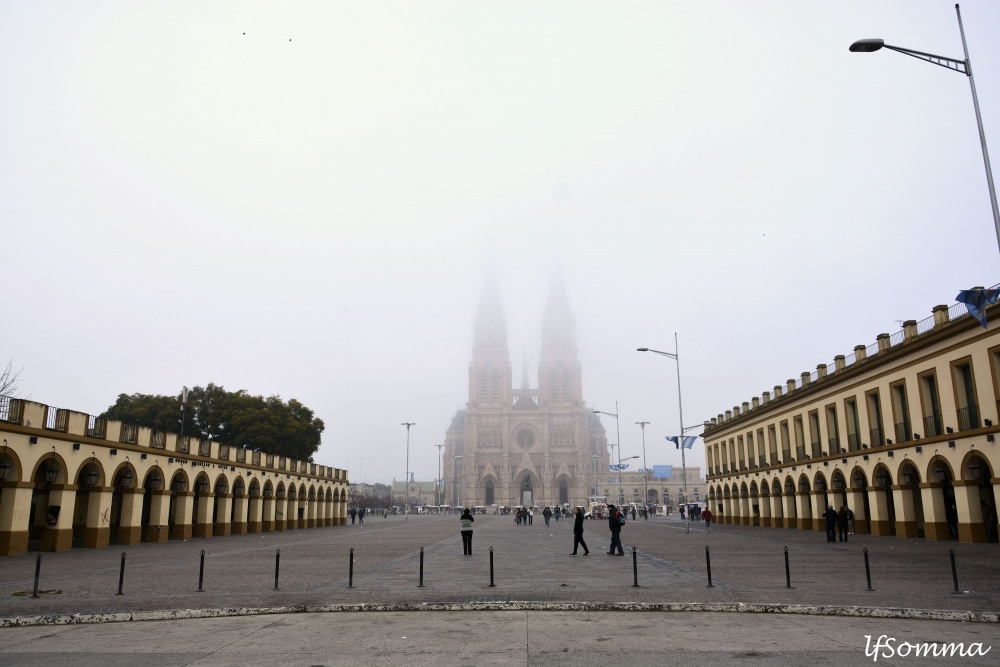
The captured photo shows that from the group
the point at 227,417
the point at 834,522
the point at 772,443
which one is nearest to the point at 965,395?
the point at 834,522

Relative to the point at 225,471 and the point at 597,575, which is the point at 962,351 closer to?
the point at 597,575

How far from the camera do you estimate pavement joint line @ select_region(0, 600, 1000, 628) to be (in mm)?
11148

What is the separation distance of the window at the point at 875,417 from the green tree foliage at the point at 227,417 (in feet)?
148

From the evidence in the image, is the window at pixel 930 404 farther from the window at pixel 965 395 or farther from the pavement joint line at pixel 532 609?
the pavement joint line at pixel 532 609

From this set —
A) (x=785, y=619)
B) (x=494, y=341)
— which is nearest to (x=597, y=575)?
(x=785, y=619)

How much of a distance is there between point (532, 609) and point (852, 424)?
1200 inches

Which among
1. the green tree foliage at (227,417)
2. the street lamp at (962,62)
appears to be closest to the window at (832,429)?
the street lamp at (962,62)

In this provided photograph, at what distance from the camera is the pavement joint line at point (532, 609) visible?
1115cm

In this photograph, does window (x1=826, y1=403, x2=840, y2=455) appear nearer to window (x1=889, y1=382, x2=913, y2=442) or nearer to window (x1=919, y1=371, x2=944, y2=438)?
window (x1=889, y1=382, x2=913, y2=442)

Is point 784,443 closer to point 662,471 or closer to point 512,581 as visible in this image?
point 512,581

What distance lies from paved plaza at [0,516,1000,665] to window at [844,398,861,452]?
16.3 metres

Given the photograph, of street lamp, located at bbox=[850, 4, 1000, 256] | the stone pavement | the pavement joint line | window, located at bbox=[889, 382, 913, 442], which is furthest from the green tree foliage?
street lamp, located at bbox=[850, 4, 1000, 256]

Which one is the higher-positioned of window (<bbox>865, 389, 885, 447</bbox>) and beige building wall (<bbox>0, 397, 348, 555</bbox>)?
window (<bbox>865, 389, 885, 447</bbox>)

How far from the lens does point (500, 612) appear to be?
1215 cm
